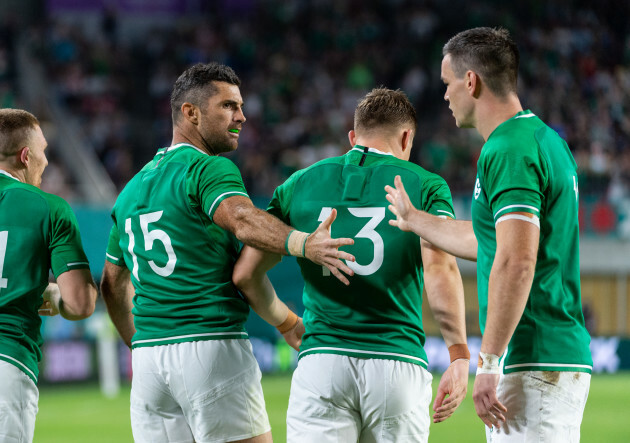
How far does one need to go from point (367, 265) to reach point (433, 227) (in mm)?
409

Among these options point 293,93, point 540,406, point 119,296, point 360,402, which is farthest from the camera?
point 293,93

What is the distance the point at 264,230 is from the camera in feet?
13.9

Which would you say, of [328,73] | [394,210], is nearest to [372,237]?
[394,210]

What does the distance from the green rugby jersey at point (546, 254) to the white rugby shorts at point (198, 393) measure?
1.31 m

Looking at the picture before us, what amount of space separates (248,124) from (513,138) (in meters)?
19.1

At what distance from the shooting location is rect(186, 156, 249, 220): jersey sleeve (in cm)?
432

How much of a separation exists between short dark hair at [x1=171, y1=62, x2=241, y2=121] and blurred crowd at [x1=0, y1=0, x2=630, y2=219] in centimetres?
1535

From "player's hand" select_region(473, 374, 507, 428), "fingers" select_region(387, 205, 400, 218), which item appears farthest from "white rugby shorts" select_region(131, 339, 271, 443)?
"player's hand" select_region(473, 374, 507, 428)

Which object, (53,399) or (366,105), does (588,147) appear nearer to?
(53,399)

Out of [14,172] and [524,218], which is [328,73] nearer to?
[14,172]

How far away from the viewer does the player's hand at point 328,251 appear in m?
3.99

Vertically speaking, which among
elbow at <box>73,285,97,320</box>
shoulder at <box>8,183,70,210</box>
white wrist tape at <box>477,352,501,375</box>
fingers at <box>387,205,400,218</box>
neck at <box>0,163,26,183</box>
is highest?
neck at <box>0,163,26,183</box>

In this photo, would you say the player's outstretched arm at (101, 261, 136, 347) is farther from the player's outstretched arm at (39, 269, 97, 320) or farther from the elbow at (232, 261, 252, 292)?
the elbow at (232, 261, 252, 292)

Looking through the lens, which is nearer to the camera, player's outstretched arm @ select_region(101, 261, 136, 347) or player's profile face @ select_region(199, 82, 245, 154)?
player's profile face @ select_region(199, 82, 245, 154)
